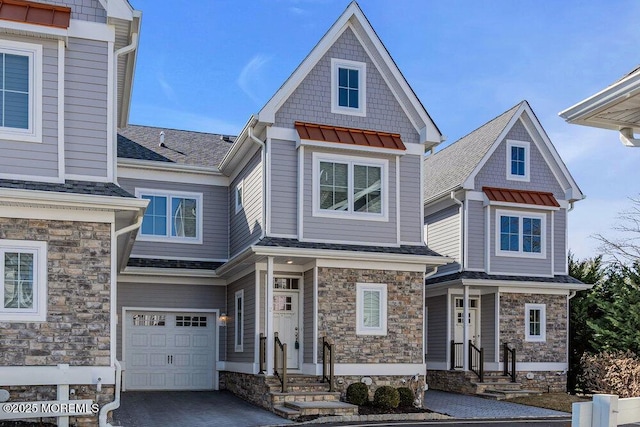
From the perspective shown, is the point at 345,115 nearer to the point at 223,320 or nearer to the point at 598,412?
the point at 223,320

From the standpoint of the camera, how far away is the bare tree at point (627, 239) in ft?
78.3

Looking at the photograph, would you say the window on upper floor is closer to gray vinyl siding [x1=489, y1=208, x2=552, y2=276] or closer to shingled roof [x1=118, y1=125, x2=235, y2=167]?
gray vinyl siding [x1=489, y1=208, x2=552, y2=276]

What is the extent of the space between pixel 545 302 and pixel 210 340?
1099cm

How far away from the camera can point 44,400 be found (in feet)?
38.9

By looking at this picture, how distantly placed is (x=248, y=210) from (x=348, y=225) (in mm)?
3104

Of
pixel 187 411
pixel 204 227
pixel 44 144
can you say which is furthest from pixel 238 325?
pixel 44 144

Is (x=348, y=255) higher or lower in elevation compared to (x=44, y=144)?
lower

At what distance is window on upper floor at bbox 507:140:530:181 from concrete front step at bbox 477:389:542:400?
6897 mm

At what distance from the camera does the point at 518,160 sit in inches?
934

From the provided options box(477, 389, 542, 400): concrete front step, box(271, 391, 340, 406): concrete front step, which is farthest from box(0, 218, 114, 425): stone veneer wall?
box(477, 389, 542, 400): concrete front step

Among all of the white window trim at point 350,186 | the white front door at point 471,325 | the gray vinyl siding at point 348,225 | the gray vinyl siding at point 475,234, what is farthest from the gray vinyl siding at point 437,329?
the white window trim at point 350,186

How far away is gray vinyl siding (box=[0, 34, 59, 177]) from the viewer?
12320 millimetres

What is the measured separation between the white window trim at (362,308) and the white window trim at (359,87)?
4.51 meters

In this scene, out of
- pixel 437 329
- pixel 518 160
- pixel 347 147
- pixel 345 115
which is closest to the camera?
pixel 347 147
